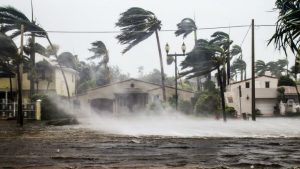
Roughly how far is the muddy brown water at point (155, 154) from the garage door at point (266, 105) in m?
39.0

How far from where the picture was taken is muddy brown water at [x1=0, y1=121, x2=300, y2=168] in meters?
9.21

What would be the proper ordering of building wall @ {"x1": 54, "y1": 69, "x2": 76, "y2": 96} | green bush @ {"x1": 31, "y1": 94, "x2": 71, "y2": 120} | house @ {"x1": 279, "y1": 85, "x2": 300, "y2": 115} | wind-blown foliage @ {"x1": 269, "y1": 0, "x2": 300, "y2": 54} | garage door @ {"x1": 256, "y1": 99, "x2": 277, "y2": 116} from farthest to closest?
garage door @ {"x1": 256, "y1": 99, "x2": 277, "y2": 116} → house @ {"x1": 279, "y1": 85, "x2": 300, "y2": 115} → building wall @ {"x1": 54, "y1": 69, "x2": 76, "y2": 96} → green bush @ {"x1": 31, "y1": 94, "x2": 71, "y2": 120} → wind-blown foliage @ {"x1": 269, "y1": 0, "x2": 300, "y2": 54}

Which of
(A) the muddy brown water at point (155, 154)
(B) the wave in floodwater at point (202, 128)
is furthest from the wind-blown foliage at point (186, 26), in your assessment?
(A) the muddy brown water at point (155, 154)

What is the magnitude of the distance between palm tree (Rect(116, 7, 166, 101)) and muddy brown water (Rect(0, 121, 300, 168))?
26.3m

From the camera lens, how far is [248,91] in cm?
4847

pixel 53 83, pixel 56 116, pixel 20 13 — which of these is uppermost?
pixel 20 13

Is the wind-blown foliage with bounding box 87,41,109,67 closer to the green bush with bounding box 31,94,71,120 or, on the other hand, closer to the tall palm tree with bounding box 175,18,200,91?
the tall palm tree with bounding box 175,18,200,91

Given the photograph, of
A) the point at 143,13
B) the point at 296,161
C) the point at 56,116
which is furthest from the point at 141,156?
the point at 143,13

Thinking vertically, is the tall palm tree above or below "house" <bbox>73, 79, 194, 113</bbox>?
above

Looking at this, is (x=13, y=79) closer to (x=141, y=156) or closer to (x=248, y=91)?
(x=248, y=91)

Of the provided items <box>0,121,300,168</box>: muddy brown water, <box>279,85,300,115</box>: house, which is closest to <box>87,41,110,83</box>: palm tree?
<box>279,85,300,115</box>: house

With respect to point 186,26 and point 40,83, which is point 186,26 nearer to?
point 186,26

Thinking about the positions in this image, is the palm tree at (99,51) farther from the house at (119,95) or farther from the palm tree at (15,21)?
the palm tree at (15,21)

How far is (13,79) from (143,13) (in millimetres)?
17146
